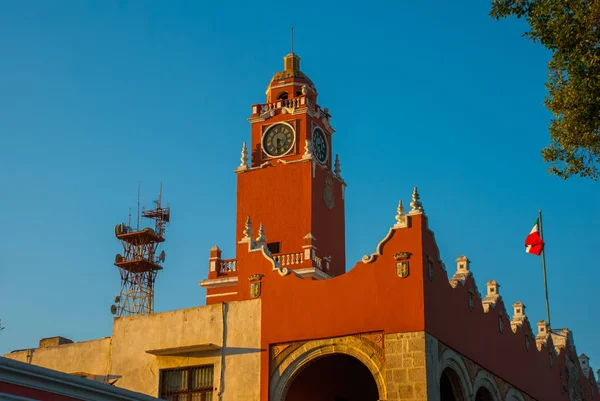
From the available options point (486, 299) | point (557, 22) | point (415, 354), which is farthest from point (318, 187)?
point (557, 22)

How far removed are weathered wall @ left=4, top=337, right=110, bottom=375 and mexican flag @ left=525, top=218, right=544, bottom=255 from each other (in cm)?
1607

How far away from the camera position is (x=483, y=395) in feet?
98.7

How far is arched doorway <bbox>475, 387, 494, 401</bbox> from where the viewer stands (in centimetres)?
2972

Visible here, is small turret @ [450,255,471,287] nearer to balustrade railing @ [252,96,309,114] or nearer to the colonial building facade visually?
the colonial building facade

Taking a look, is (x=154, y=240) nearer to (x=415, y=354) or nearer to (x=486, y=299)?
(x=486, y=299)

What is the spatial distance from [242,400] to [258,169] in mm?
14272

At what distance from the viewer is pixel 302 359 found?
26703mm

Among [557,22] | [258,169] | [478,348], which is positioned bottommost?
[478,348]

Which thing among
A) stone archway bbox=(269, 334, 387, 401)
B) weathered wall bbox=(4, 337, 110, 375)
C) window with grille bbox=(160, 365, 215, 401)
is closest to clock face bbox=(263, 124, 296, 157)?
weathered wall bbox=(4, 337, 110, 375)

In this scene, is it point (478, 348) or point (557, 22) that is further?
point (478, 348)

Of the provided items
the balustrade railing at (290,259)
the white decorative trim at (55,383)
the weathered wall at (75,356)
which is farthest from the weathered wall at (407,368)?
the balustrade railing at (290,259)

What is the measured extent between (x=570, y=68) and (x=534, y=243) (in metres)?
18.3

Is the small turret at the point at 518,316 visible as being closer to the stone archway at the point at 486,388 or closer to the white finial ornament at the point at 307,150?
the stone archway at the point at 486,388

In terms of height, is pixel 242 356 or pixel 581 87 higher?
pixel 581 87
